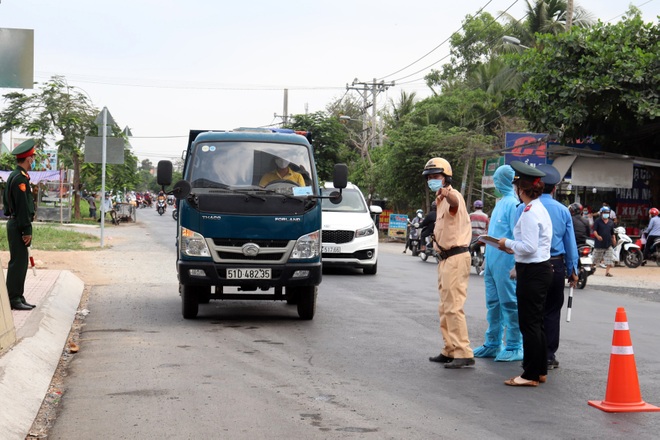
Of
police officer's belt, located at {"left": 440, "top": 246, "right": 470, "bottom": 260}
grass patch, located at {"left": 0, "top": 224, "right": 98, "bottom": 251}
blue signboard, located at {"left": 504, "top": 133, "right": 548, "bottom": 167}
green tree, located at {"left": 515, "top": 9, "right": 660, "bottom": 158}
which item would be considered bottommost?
grass patch, located at {"left": 0, "top": 224, "right": 98, "bottom": 251}

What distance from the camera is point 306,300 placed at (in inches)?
441

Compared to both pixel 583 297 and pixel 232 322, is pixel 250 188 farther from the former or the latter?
pixel 583 297

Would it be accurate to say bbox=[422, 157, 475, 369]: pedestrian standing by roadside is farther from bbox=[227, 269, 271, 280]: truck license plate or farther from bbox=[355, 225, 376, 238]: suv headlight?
bbox=[355, 225, 376, 238]: suv headlight

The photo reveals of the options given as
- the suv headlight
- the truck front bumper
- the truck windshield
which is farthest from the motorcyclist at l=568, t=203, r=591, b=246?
the truck front bumper

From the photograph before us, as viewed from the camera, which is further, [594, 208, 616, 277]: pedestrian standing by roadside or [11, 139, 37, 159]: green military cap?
[594, 208, 616, 277]: pedestrian standing by roadside

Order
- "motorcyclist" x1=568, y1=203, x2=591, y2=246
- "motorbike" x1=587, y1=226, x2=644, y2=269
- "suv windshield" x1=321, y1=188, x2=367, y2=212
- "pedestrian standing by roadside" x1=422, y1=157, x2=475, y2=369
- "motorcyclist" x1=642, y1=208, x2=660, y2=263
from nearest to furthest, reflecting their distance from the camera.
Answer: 1. "pedestrian standing by roadside" x1=422, y1=157, x2=475, y2=369
2. "motorcyclist" x1=568, y1=203, x2=591, y2=246
3. "suv windshield" x1=321, y1=188, x2=367, y2=212
4. "motorbike" x1=587, y1=226, x2=644, y2=269
5. "motorcyclist" x1=642, y1=208, x2=660, y2=263

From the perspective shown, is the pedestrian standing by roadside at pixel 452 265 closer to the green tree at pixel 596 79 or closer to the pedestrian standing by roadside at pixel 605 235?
the pedestrian standing by roadside at pixel 605 235

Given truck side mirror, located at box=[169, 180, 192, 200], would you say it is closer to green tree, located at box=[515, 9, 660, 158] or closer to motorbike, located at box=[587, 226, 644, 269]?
green tree, located at box=[515, 9, 660, 158]

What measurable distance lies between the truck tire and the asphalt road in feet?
0.62

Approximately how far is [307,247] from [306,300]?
867 mm

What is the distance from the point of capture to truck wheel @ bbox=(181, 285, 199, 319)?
10914 millimetres

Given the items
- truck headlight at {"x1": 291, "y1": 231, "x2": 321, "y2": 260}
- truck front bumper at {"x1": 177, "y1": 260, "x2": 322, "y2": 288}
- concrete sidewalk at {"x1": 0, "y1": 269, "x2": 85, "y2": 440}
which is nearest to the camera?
concrete sidewalk at {"x1": 0, "y1": 269, "x2": 85, "y2": 440}

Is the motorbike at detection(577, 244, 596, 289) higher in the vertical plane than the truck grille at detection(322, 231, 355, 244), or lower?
lower

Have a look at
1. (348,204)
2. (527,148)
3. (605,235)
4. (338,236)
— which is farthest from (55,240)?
(605,235)
